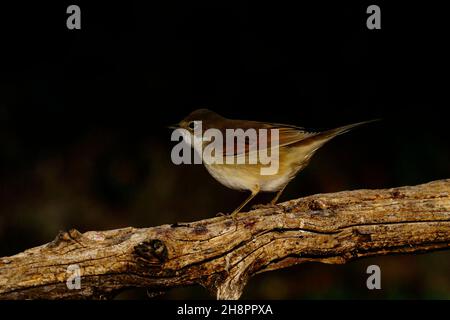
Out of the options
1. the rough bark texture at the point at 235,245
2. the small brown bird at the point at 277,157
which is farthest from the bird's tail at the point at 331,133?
the rough bark texture at the point at 235,245

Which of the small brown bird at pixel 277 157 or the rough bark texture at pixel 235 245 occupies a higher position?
the small brown bird at pixel 277 157

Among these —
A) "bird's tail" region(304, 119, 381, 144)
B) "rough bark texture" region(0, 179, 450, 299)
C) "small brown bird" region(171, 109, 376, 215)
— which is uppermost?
"bird's tail" region(304, 119, 381, 144)

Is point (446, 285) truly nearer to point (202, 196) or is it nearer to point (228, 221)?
point (202, 196)

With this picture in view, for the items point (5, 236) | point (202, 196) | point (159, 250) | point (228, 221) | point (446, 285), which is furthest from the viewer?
point (202, 196)

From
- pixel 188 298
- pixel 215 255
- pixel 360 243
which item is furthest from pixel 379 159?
pixel 215 255

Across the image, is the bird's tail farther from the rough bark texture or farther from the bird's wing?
the rough bark texture

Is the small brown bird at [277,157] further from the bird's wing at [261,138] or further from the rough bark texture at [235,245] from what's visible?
the rough bark texture at [235,245]

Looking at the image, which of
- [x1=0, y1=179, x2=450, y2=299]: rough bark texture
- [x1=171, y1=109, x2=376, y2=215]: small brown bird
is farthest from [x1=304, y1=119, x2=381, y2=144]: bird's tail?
[x1=0, y1=179, x2=450, y2=299]: rough bark texture

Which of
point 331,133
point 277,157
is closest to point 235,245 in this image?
point 277,157
